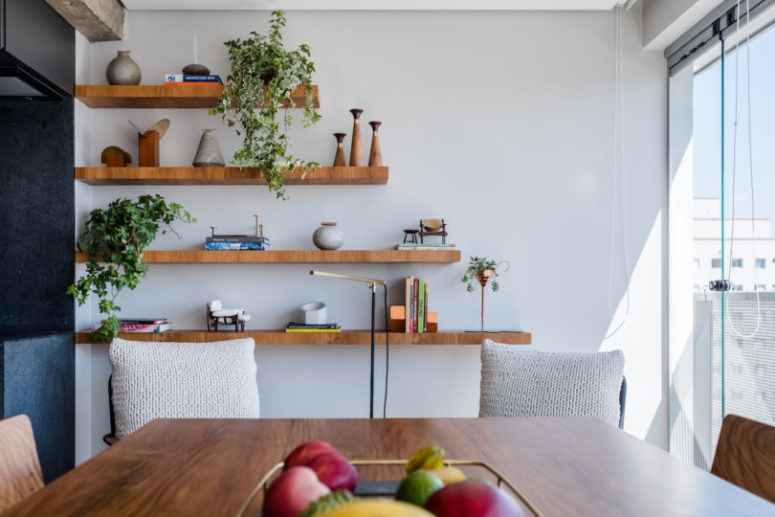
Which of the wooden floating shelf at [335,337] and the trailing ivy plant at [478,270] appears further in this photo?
the trailing ivy plant at [478,270]

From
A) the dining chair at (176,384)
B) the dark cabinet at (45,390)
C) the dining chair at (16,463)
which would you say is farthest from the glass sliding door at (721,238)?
the dark cabinet at (45,390)

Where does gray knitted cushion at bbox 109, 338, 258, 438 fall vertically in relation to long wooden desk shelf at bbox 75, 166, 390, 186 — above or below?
below

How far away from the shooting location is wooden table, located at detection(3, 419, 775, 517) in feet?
3.19

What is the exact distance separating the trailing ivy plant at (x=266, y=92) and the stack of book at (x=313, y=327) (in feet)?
2.26

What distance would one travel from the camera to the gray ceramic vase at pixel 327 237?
3.16 meters

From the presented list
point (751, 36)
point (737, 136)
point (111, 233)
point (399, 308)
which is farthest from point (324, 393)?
point (751, 36)

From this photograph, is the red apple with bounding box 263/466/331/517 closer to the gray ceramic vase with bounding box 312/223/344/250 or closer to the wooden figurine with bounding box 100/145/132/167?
the gray ceramic vase with bounding box 312/223/344/250

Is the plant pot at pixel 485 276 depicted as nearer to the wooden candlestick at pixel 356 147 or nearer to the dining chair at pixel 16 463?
the wooden candlestick at pixel 356 147

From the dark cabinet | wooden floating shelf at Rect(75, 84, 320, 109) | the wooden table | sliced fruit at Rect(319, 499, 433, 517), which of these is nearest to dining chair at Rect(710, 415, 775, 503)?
the wooden table

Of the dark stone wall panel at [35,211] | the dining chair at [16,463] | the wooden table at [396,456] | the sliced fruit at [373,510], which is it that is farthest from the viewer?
the dark stone wall panel at [35,211]

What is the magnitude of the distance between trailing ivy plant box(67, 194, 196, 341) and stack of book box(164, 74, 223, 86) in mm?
599

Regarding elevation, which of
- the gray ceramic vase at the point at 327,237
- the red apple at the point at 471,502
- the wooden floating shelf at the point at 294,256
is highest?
the gray ceramic vase at the point at 327,237

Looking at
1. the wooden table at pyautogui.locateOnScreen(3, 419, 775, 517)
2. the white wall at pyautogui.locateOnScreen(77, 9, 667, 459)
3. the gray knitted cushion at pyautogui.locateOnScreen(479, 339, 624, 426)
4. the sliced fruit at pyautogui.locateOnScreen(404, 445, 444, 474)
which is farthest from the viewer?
the white wall at pyautogui.locateOnScreen(77, 9, 667, 459)

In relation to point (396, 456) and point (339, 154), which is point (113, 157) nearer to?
point (339, 154)
